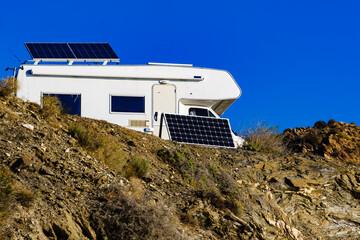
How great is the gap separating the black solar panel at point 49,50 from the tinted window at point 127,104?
264 centimetres

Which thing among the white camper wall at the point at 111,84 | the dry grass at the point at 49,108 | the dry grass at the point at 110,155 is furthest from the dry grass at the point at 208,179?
the white camper wall at the point at 111,84

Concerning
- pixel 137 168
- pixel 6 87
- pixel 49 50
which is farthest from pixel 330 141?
pixel 6 87

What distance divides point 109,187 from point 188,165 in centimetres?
415

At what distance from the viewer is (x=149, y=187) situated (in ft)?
45.4

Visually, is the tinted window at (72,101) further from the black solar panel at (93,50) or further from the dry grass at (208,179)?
the dry grass at (208,179)

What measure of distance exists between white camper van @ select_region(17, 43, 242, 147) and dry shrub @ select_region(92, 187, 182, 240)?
9.68 meters

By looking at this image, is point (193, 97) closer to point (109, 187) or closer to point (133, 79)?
point (133, 79)

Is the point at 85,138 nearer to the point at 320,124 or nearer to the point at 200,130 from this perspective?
the point at 200,130

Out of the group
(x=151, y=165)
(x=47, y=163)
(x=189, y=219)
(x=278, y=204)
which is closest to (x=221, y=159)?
(x=278, y=204)

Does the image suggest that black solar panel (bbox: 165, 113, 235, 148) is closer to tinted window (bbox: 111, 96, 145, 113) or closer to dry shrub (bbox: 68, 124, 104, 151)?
tinted window (bbox: 111, 96, 145, 113)

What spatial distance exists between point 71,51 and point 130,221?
1298 centimetres

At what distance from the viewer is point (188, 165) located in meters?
16.2

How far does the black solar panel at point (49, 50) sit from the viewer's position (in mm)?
22609

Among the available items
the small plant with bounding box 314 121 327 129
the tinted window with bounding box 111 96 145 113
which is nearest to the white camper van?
the tinted window with bounding box 111 96 145 113
